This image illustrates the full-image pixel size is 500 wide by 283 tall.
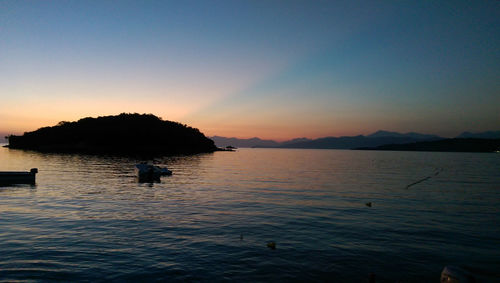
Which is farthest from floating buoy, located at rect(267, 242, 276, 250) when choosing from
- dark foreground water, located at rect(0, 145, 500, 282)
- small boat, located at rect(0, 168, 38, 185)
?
small boat, located at rect(0, 168, 38, 185)

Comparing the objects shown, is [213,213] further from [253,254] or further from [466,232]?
[466,232]

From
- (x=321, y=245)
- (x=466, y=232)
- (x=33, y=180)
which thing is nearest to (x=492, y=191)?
(x=466, y=232)

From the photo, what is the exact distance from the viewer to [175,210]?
81.0ft

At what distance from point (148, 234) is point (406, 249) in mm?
14574

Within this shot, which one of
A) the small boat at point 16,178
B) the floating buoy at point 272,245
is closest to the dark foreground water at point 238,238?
the floating buoy at point 272,245

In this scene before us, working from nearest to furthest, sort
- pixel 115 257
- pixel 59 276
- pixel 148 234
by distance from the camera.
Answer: pixel 59 276 → pixel 115 257 → pixel 148 234

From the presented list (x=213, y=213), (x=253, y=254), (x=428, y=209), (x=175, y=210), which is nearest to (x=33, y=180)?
(x=175, y=210)

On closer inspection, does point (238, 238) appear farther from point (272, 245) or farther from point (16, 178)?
point (16, 178)

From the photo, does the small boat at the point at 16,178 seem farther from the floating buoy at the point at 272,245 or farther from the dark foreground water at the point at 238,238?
the floating buoy at the point at 272,245

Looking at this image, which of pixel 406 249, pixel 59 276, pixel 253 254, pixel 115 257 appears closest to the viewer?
pixel 59 276

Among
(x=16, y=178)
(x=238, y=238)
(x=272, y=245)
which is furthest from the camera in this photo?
(x=16, y=178)

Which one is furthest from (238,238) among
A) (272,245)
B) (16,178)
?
(16,178)

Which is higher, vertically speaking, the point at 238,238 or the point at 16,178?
the point at 16,178

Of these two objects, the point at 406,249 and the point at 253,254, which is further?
the point at 406,249
